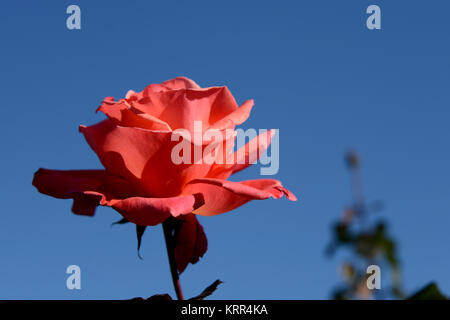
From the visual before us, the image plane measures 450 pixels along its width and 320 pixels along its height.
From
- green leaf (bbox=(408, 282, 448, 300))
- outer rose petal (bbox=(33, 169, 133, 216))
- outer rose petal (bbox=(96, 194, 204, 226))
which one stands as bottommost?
green leaf (bbox=(408, 282, 448, 300))

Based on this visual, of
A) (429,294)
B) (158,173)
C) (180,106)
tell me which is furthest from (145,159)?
(429,294)

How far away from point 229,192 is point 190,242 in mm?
158

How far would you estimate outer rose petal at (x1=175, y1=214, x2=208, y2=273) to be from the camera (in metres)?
1.10


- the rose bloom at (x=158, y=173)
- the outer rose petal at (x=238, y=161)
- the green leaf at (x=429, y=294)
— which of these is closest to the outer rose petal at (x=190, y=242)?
the rose bloom at (x=158, y=173)

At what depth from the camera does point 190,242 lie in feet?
3.62

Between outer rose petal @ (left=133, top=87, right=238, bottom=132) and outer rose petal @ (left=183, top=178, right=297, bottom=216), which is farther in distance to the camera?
outer rose petal @ (left=133, top=87, right=238, bottom=132)

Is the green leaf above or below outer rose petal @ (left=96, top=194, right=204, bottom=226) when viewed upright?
below

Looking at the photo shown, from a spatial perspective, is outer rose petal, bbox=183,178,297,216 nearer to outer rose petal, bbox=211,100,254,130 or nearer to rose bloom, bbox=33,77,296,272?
rose bloom, bbox=33,77,296,272

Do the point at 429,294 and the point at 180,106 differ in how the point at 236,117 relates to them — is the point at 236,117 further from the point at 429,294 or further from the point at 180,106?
the point at 429,294

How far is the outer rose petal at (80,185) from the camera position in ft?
3.43

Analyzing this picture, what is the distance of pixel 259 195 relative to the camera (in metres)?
0.98

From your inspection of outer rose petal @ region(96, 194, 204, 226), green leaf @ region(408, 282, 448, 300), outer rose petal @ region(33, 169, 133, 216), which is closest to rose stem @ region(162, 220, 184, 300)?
outer rose petal @ region(96, 194, 204, 226)

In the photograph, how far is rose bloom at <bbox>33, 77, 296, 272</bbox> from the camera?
1016 mm
